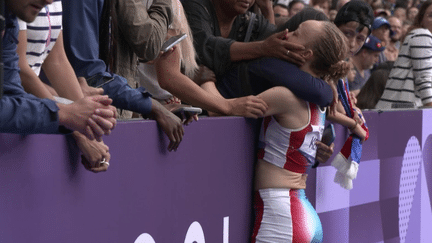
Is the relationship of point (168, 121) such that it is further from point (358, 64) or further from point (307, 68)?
point (358, 64)

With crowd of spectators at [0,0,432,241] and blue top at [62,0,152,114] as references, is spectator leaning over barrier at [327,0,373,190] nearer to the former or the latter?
crowd of spectators at [0,0,432,241]

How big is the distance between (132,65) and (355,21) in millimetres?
1726

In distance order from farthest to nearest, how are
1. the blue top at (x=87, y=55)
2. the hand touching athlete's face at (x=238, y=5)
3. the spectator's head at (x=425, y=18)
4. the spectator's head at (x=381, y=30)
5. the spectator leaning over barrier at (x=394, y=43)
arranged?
1. the spectator leaning over barrier at (x=394, y=43)
2. the spectator's head at (x=381, y=30)
3. the spectator's head at (x=425, y=18)
4. the hand touching athlete's face at (x=238, y=5)
5. the blue top at (x=87, y=55)

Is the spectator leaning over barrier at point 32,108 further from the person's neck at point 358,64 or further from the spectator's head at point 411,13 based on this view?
the spectator's head at point 411,13

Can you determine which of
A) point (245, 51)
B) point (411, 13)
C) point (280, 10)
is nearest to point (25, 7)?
point (245, 51)

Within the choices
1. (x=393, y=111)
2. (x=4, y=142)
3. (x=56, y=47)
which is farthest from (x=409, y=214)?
(x=4, y=142)

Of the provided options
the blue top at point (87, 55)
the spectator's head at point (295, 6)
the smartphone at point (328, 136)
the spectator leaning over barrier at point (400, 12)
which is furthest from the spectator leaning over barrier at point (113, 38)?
the spectator leaning over barrier at point (400, 12)

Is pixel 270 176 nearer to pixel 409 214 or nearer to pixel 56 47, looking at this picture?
pixel 56 47

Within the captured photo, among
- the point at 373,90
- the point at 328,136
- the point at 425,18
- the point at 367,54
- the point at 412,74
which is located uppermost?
the point at 425,18

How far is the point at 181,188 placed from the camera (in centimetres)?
295

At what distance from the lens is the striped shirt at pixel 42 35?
7.73 ft

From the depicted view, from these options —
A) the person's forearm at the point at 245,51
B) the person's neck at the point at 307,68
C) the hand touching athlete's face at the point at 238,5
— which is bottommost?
the person's neck at the point at 307,68

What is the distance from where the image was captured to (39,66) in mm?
2402

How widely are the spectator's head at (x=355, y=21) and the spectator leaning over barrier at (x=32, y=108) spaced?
8.09 ft
